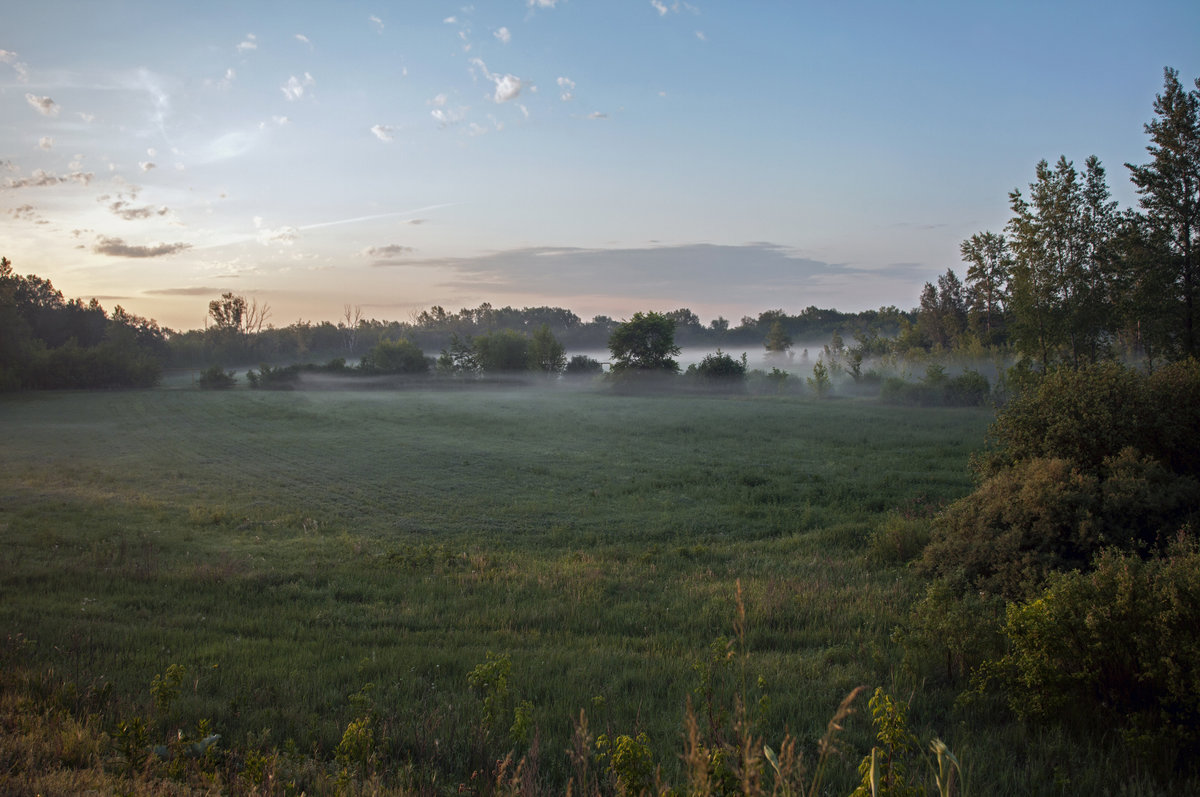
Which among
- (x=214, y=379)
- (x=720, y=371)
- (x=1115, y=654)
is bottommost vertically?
(x=1115, y=654)

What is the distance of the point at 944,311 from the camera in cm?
9600

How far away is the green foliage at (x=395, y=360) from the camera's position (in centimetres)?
8462

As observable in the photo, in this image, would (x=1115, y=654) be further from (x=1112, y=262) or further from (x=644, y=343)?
(x=644, y=343)

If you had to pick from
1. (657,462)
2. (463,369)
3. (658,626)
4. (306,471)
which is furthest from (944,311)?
(658,626)

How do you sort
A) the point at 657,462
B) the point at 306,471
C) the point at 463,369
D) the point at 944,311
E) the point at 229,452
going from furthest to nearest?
1. the point at 944,311
2. the point at 463,369
3. the point at 229,452
4. the point at 657,462
5. the point at 306,471

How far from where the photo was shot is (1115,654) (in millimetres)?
5586

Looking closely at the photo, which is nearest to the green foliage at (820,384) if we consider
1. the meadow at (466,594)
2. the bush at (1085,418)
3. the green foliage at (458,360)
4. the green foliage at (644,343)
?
the green foliage at (644,343)

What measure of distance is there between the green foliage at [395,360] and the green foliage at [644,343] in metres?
25.8

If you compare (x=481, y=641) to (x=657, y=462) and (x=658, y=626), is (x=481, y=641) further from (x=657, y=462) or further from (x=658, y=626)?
(x=657, y=462)

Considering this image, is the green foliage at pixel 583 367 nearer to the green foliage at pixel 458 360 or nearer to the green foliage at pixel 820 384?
the green foliage at pixel 458 360

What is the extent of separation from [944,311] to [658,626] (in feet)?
334

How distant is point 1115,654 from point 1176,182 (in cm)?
3270

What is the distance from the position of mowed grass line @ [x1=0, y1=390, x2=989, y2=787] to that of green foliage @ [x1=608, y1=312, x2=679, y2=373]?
4986 cm

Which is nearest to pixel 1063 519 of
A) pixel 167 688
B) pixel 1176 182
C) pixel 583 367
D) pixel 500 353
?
pixel 167 688
